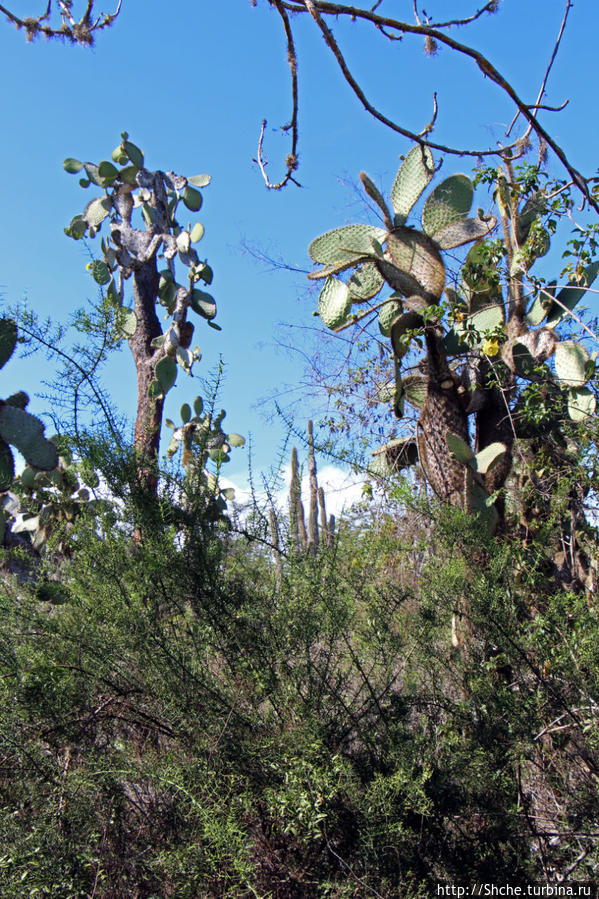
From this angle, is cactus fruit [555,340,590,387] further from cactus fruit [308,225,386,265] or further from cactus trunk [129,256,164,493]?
cactus trunk [129,256,164,493]

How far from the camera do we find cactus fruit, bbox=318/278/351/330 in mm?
4262

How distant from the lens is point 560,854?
7.34 feet

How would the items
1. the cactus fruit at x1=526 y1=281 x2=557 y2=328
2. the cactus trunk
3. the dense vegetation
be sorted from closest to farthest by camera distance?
the dense vegetation
the cactus fruit at x1=526 y1=281 x2=557 y2=328
the cactus trunk

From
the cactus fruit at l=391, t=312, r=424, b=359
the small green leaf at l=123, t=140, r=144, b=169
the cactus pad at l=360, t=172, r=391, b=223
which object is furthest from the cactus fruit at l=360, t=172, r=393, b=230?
the small green leaf at l=123, t=140, r=144, b=169

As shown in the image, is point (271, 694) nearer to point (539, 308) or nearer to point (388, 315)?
point (388, 315)

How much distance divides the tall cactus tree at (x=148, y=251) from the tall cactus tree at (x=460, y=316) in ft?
3.86

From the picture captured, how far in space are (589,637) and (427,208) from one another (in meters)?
2.75

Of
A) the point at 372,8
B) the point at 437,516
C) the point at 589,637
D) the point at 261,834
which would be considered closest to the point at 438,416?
the point at 437,516

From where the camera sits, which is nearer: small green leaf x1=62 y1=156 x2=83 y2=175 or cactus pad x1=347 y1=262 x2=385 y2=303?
cactus pad x1=347 y1=262 x2=385 y2=303

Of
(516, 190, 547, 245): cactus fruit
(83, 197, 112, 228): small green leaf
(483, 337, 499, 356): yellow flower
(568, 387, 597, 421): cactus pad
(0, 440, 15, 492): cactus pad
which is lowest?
(0, 440, 15, 492): cactus pad

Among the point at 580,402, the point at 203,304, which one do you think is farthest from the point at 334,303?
the point at 580,402

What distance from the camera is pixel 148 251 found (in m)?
5.30

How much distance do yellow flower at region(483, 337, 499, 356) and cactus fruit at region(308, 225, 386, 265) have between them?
0.89 metres

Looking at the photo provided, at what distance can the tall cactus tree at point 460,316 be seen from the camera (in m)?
3.93
